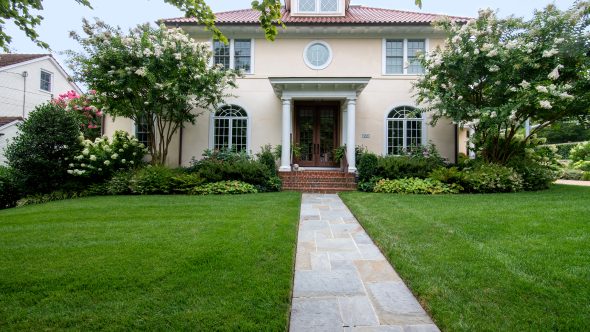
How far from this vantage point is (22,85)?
64.1ft

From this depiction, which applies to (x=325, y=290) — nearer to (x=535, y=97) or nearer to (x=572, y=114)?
(x=535, y=97)

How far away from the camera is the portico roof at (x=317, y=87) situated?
1092 cm

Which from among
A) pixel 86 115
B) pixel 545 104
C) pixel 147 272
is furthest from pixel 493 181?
pixel 86 115

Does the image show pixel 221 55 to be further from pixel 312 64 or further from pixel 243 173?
pixel 243 173

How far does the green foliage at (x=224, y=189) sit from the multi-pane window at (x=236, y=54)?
16.3ft

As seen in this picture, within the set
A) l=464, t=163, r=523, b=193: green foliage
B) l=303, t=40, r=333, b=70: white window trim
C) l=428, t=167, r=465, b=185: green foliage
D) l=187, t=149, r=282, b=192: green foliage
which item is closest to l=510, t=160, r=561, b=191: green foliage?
l=464, t=163, r=523, b=193: green foliage

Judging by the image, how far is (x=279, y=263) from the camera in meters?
3.56

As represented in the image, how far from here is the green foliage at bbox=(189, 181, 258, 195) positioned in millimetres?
9812

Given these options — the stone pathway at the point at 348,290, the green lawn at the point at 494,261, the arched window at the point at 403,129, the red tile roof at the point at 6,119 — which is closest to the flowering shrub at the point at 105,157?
the stone pathway at the point at 348,290

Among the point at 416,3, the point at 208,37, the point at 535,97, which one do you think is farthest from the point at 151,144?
the point at 535,97

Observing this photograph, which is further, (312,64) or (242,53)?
(242,53)

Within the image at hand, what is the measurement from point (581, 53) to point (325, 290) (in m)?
10.1

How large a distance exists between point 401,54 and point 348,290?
11544 millimetres

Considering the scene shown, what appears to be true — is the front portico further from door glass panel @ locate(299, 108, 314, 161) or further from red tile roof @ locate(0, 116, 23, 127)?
red tile roof @ locate(0, 116, 23, 127)
